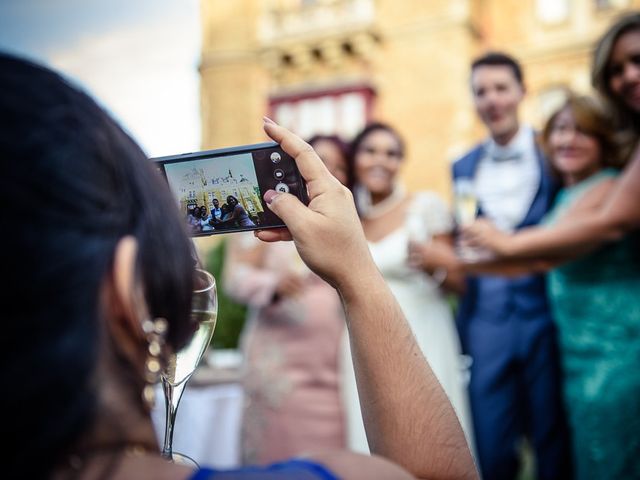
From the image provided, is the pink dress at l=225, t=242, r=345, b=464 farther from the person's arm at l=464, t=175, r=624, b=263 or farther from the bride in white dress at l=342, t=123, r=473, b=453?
the person's arm at l=464, t=175, r=624, b=263

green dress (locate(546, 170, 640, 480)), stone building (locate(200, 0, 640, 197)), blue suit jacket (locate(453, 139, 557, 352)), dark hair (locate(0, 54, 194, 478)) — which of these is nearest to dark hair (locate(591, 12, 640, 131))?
green dress (locate(546, 170, 640, 480))

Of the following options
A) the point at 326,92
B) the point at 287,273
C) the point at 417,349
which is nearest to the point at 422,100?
the point at 326,92

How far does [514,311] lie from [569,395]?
415 millimetres

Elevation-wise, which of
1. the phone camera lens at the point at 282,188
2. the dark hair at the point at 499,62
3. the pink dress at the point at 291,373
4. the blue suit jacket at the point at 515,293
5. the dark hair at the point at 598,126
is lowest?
the pink dress at the point at 291,373

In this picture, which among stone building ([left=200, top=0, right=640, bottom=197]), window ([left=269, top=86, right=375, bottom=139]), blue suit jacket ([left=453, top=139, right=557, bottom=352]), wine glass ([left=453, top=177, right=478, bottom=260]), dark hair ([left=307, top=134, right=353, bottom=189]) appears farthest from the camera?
window ([left=269, top=86, right=375, bottom=139])

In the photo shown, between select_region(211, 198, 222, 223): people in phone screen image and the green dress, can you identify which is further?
the green dress

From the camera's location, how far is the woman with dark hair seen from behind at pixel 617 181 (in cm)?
205

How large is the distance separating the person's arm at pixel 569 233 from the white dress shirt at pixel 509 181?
1.17 ft

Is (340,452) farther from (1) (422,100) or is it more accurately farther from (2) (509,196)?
(1) (422,100)

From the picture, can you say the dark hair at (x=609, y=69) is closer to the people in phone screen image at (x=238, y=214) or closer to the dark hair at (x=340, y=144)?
the dark hair at (x=340, y=144)

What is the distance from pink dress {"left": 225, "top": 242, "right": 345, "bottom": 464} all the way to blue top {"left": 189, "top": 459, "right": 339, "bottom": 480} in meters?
2.29

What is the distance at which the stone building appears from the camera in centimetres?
1502

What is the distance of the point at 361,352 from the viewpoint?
0.80 m

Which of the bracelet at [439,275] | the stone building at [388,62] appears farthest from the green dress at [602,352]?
the stone building at [388,62]
